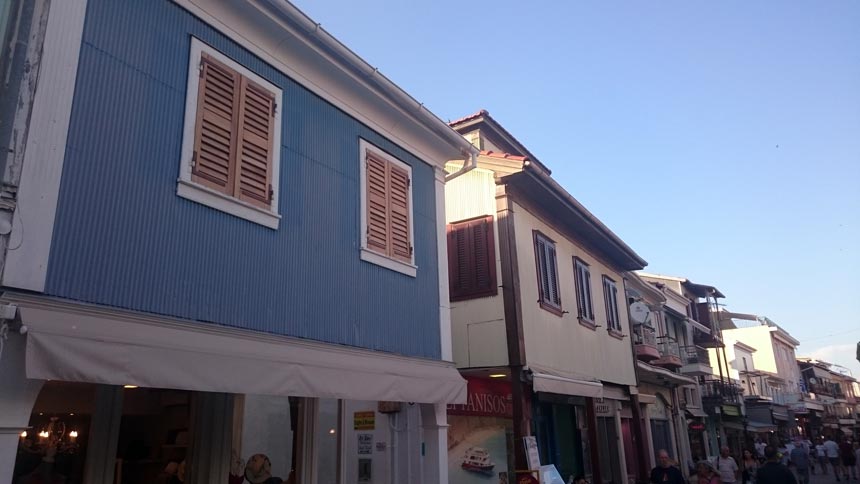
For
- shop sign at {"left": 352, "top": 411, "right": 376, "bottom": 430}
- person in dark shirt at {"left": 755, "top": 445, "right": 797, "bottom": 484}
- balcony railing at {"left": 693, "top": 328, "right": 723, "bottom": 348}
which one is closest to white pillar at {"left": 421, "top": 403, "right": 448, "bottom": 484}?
shop sign at {"left": 352, "top": 411, "right": 376, "bottom": 430}

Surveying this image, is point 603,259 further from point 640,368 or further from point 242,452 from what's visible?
point 242,452

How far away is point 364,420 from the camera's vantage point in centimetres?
1245

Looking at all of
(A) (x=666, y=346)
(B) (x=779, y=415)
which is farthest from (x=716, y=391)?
(B) (x=779, y=415)

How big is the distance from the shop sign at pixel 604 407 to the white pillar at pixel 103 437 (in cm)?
1185

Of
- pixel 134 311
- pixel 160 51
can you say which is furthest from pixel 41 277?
pixel 160 51

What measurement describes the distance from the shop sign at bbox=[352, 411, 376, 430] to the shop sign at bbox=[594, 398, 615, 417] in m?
6.22

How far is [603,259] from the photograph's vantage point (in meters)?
18.7

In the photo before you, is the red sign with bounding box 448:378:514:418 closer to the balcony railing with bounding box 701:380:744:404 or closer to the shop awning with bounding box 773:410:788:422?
the balcony railing with bounding box 701:380:744:404

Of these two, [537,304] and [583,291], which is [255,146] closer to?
[537,304]

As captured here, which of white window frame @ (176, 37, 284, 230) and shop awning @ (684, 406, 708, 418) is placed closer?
white window frame @ (176, 37, 284, 230)

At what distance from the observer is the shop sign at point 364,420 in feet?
40.5

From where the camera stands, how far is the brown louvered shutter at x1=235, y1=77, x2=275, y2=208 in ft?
22.0

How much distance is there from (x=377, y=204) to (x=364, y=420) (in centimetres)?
552

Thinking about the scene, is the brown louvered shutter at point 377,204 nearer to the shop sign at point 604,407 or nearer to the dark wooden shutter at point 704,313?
the shop sign at point 604,407
